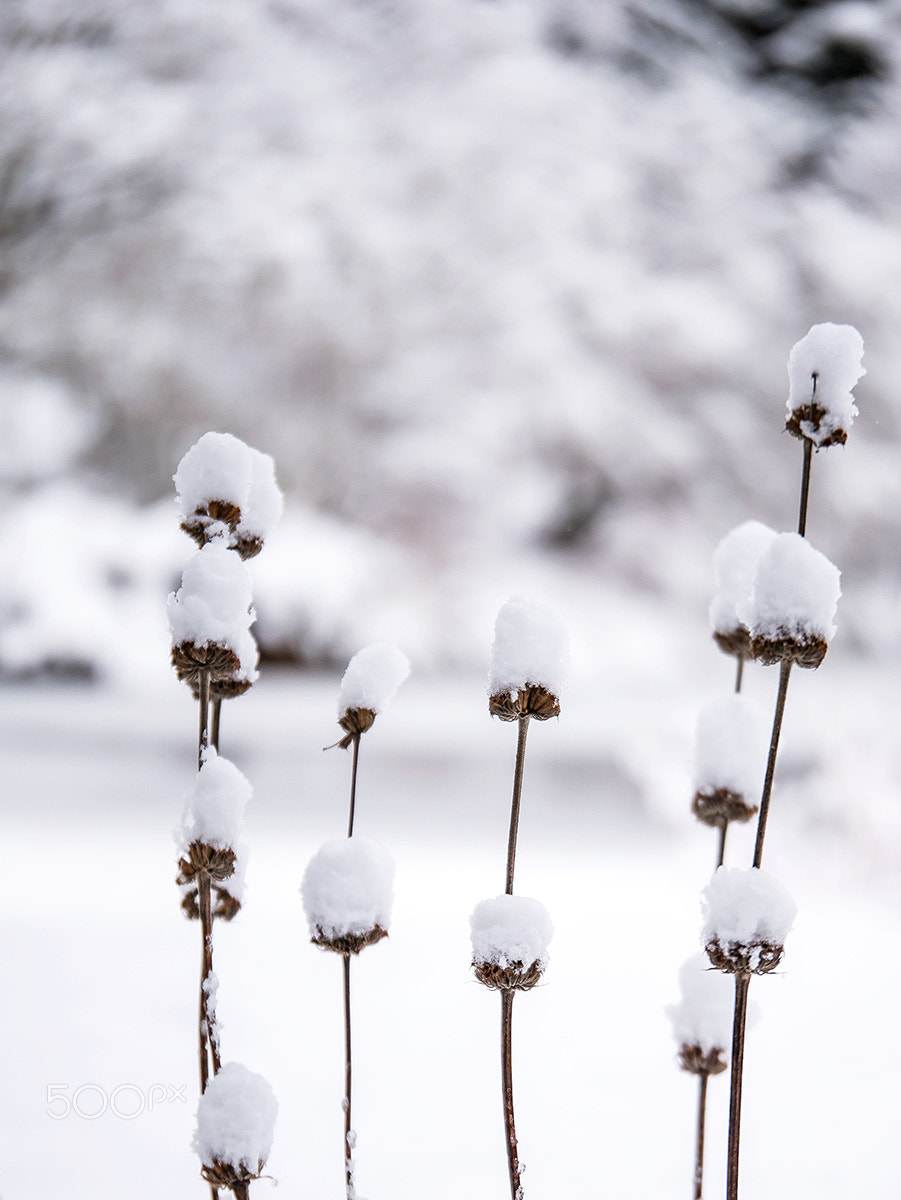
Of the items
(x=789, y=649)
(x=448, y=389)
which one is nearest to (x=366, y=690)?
(x=789, y=649)

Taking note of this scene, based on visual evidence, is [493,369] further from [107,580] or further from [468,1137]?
[468,1137]

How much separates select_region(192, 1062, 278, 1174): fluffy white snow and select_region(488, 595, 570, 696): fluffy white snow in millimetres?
123

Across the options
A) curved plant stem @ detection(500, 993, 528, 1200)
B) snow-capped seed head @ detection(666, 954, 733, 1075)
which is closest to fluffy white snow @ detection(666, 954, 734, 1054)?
snow-capped seed head @ detection(666, 954, 733, 1075)

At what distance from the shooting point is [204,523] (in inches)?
9.9

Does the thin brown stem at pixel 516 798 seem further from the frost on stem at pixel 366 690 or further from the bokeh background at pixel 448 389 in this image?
the bokeh background at pixel 448 389

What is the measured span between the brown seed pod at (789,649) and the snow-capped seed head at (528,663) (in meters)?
0.05

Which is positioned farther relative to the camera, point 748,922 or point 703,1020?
point 703,1020

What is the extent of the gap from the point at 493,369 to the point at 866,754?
0.50m

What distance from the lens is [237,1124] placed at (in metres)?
0.24

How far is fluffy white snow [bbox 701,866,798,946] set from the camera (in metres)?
0.22

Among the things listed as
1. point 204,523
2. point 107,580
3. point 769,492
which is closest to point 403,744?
point 107,580

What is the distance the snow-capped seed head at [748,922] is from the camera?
0.22 m

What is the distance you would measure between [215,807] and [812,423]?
7.0 inches
